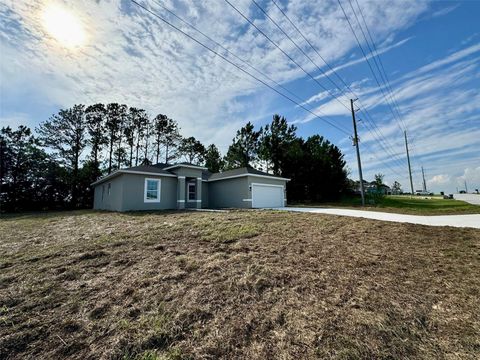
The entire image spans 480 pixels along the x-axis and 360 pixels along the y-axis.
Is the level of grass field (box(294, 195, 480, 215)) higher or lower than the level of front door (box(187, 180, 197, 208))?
lower

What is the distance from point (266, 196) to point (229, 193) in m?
2.95

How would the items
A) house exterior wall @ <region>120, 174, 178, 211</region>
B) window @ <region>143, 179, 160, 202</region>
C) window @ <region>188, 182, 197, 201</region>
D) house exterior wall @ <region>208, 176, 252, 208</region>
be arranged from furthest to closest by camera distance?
window @ <region>188, 182, 197, 201</region> → house exterior wall @ <region>208, 176, 252, 208</region> → window @ <region>143, 179, 160, 202</region> → house exterior wall @ <region>120, 174, 178, 211</region>

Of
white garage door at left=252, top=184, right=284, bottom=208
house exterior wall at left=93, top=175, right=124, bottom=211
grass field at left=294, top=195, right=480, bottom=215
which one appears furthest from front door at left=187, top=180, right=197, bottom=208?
grass field at left=294, top=195, right=480, bottom=215

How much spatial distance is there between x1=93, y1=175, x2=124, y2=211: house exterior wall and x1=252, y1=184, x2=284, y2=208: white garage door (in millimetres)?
9042

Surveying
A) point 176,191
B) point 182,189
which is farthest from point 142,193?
point 182,189

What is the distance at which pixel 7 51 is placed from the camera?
7.01 meters

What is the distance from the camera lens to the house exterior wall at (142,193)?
1427 centimetres

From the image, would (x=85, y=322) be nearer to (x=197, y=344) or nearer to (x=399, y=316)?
(x=197, y=344)

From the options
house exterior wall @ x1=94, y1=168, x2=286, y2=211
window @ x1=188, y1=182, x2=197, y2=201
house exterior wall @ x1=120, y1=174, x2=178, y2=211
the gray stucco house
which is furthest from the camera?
window @ x1=188, y1=182, x2=197, y2=201

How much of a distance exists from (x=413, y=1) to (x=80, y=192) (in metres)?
29.3

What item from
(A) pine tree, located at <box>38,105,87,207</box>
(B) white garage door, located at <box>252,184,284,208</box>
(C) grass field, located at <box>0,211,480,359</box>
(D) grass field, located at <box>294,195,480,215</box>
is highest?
(A) pine tree, located at <box>38,105,87,207</box>

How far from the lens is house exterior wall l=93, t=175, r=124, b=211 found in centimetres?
1482

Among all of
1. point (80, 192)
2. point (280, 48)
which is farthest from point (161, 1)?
point (80, 192)

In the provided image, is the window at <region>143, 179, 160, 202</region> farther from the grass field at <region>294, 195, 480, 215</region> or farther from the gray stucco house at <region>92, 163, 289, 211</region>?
the grass field at <region>294, 195, 480, 215</region>
